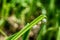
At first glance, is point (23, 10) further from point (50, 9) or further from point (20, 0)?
point (50, 9)

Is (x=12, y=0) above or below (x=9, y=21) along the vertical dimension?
above

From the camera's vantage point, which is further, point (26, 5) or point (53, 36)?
point (26, 5)

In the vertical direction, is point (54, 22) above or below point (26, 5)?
below

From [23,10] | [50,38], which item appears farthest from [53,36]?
[23,10]

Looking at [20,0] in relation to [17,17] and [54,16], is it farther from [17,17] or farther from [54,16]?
[54,16]

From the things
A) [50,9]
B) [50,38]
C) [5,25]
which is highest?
[50,9]

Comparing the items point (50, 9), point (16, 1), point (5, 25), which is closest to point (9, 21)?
point (5, 25)

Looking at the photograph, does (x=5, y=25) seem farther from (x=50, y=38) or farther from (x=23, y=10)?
(x=50, y=38)

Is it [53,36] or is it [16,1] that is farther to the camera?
[16,1]
